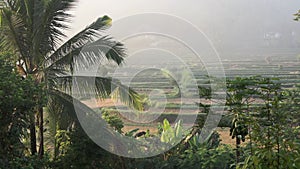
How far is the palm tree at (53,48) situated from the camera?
3574 mm

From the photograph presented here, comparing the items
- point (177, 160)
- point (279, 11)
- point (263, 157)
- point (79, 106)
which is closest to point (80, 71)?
point (79, 106)

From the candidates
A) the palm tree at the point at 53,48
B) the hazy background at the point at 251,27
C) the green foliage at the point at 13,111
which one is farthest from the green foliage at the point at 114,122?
the hazy background at the point at 251,27

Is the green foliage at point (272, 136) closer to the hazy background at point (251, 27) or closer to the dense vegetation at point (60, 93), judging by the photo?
the dense vegetation at point (60, 93)

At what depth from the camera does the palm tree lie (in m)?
3.57

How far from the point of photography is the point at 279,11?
17.5 m

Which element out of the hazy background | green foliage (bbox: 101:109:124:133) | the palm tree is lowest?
green foliage (bbox: 101:109:124:133)

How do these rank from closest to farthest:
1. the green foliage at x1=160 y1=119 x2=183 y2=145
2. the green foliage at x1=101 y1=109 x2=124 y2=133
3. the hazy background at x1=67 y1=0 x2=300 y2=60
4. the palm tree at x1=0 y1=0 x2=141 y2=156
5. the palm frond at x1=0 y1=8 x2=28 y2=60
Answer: the palm frond at x1=0 y1=8 x2=28 y2=60, the palm tree at x1=0 y1=0 x2=141 y2=156, the green foliage at x1=160 y1=119 x2=183 y2=145, the green foliage at x1=101 y1=109 x2=124 y2=133, the hazy background at x1=67 y1=0 x2=300 y2=60

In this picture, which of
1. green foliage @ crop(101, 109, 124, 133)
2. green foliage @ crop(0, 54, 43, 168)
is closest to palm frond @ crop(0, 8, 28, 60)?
green foliage @ crop(0, 54, 43, 168)

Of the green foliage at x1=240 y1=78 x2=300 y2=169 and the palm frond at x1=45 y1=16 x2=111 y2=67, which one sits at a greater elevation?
the palm frond at x1=45 y1=16 x2=111 y2=67

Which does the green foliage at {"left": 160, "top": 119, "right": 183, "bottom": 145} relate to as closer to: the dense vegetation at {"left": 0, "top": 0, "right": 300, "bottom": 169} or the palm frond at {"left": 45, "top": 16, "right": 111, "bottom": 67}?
the dense vegetation at {"left": 0, "top": 0, "right": 300, "bottom": 169}

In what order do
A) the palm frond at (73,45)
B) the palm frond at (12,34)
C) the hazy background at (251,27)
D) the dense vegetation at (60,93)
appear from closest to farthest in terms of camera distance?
1. the dense vegetation at (60,93)
2. the palm frond at (12,34)
3. the palm frond at (73,45)
4. the hazy background at (251,27)

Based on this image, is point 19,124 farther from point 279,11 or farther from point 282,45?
point 282,45

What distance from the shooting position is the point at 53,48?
3830 millimetres

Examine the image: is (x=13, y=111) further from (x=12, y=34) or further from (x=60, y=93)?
(x=12, y=34)
